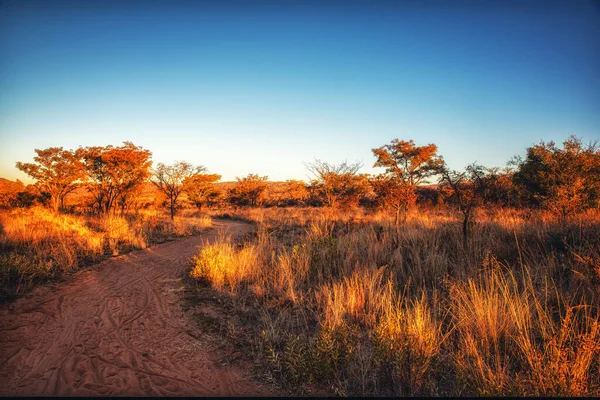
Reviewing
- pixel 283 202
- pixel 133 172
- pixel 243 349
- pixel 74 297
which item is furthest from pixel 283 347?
pixel 283 202

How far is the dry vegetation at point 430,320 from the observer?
2.39 m

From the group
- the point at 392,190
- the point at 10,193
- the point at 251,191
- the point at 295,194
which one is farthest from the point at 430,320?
→ the point at 10,193

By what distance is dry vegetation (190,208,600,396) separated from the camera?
239 cm

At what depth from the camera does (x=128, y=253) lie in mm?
8594

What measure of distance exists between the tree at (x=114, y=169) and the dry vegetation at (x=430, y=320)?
15800 mm

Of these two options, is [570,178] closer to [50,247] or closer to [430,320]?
[430,320]

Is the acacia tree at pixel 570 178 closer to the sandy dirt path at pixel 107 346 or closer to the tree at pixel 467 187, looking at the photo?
the tree at pixel 467 187

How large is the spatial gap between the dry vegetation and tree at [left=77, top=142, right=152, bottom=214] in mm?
15800

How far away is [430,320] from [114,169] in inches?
838

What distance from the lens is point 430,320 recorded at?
127 inches

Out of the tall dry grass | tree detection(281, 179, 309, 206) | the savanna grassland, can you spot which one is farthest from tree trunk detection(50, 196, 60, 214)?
tree detection(281, 179, 309, 206)

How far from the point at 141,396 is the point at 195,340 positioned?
108cm

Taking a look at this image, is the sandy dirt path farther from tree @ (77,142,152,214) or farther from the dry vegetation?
tree @ (77,142,152,214)

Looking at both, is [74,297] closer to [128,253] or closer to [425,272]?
[128,253]
